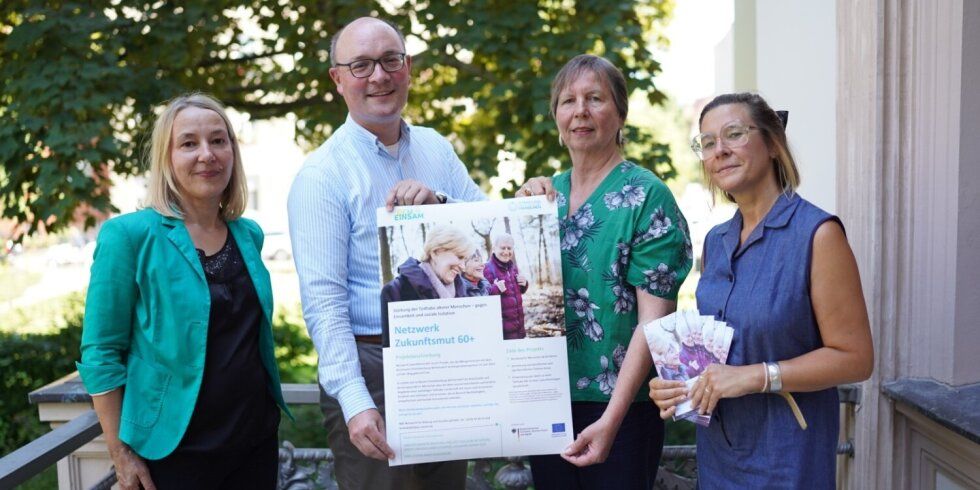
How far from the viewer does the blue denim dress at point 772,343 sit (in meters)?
2.22

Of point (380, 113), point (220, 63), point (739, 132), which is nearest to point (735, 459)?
point (739, 132)

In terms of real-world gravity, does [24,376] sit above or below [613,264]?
below

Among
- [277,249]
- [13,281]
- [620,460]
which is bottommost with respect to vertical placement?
[277,249]

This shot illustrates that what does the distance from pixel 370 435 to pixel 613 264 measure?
0.90m

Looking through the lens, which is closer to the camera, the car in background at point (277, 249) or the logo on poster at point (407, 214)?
the logo on poster at point (407, 214)

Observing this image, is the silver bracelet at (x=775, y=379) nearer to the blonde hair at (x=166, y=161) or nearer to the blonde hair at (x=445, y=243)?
the blonde hair at (x=445, y=243)

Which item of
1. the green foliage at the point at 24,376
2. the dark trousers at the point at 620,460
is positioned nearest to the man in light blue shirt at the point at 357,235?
the dark trousers at the point at 620,460

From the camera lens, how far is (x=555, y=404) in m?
2.52

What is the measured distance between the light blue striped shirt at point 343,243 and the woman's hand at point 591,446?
1.98ft

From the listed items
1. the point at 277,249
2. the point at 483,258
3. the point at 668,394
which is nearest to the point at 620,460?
the point at 668,394

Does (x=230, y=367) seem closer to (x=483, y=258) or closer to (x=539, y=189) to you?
(x=483, y=258)

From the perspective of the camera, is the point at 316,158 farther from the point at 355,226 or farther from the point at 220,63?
the point at 220,63

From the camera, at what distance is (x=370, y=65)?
2.60 m

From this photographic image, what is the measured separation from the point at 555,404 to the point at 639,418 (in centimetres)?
38
